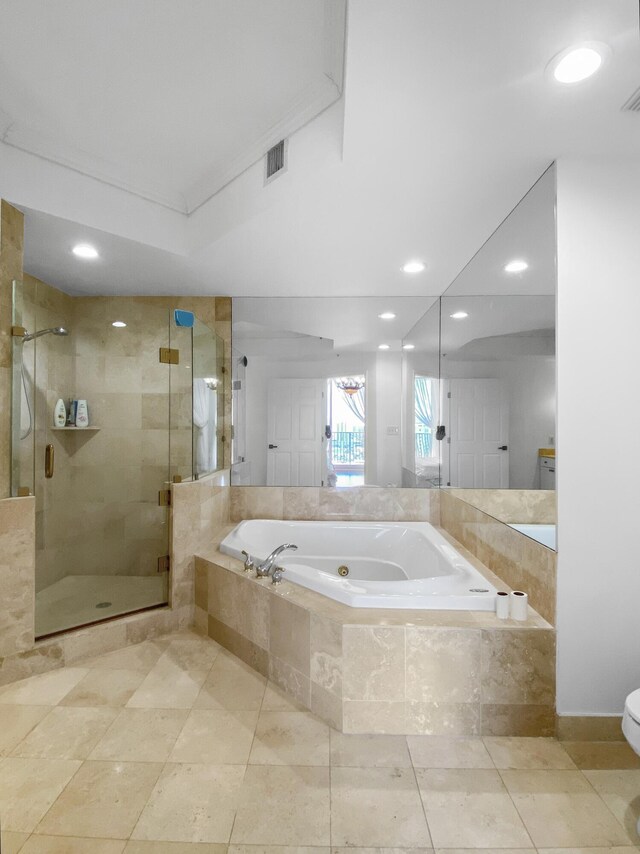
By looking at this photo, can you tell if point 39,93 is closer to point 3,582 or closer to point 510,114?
point 510,114

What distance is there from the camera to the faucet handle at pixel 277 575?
7.63 ft

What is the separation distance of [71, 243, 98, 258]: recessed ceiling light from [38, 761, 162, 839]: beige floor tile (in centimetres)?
247

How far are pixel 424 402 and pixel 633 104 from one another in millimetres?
2184

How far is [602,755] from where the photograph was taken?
67.6 inches

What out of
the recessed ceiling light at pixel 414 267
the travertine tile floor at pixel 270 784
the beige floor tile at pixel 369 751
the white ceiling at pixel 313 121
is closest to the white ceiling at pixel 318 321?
the recessed ceiling light at pixel 414 267

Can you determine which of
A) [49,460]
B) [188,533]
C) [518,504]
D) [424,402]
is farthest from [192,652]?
[424,402]

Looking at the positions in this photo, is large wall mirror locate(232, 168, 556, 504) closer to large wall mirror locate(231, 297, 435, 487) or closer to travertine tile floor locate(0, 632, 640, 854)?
large wall mirror locate(231, 297, 435, 487)

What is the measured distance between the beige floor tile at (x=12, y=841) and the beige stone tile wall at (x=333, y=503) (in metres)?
2.29

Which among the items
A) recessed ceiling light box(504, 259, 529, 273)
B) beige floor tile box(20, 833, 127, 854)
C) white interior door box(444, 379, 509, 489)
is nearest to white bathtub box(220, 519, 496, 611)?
white interior door box(444, 379, 509, 489)

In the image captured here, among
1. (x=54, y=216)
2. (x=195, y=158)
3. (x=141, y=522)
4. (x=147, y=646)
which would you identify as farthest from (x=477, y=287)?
(x=147, y=646)

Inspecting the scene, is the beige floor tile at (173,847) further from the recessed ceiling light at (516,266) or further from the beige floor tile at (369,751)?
the recessed ceiling light at (516,266)

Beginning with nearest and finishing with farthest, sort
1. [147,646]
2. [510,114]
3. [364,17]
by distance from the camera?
1. [364,17]
2. [510,114]
3. [147,646]

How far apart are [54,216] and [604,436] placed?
2651mm

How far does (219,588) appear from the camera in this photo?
263 centimetres
